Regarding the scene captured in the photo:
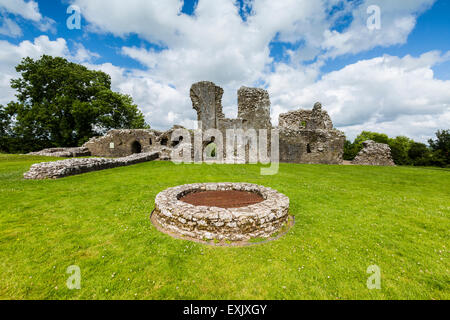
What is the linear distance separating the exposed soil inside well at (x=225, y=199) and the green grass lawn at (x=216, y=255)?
1470 mm

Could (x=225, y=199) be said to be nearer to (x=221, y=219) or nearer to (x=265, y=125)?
(x=221, y=219)

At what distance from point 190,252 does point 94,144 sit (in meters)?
33.8

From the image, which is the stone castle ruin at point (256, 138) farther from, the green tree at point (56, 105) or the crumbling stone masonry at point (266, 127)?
the green tree at point (56, 105)

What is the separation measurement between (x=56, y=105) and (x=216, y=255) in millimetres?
40686

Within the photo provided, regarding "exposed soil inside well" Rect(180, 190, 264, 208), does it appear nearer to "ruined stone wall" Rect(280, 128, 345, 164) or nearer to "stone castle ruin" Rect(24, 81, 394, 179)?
"stone castle ruin" Rect(24, 81, 394, 179)

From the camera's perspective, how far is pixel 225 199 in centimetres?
638

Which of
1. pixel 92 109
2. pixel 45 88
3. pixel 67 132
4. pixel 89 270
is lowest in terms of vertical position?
pixel 89 270

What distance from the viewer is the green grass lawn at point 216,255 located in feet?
10.6

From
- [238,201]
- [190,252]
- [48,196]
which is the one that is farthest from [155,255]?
[48,196]

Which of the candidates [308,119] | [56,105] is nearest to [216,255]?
[308,119]

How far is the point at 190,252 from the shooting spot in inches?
170

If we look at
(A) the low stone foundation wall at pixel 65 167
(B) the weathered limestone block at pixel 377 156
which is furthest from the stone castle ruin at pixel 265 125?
(A) the low stone foundation wall at pixel 65 167

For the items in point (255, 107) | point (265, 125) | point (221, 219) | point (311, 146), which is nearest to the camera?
point (221, 219)
